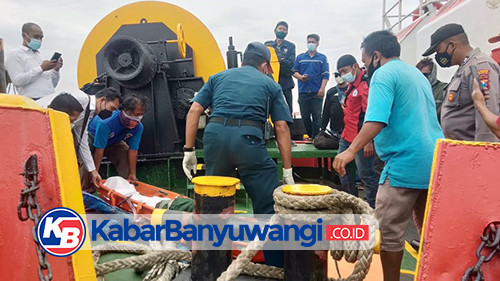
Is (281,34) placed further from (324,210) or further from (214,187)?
(324,210)

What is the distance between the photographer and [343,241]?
5.05 ft

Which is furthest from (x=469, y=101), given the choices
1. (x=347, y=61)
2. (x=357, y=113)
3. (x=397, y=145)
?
(x=347, y=61)

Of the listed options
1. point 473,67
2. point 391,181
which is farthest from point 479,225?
point 473,67

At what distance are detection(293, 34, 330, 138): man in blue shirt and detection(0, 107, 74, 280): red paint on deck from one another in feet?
16.1

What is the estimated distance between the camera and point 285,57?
6074 millimetres

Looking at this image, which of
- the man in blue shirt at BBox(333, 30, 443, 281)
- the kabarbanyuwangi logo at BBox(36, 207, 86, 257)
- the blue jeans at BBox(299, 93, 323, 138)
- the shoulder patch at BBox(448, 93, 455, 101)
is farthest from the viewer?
the blue jeans at BBox(299, 93, 323, 138)

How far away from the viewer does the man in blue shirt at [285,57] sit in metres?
5.80

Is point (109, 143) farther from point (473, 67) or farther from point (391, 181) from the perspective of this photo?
point (473, 67)

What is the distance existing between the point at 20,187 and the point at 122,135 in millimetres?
3247

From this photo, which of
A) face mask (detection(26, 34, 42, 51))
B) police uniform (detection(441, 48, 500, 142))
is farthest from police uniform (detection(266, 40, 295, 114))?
face mask (detection(26, 34, 42, 51))

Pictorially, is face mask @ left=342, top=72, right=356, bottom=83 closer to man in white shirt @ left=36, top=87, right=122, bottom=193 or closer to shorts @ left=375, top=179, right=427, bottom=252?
shorts @ left=375, top=179, right=427, bottom=252

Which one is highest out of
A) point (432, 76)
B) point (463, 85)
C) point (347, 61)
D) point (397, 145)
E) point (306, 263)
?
point (347, 61)

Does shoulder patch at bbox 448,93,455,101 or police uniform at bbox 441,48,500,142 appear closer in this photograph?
police uniform at bbox 441,48,500,142

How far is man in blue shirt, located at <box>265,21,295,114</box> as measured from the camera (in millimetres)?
5805
